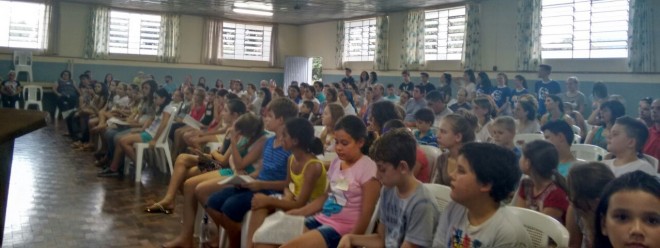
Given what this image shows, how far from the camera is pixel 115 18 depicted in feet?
47.8

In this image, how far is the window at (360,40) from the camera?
46.5 ft

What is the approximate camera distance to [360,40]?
575 inches

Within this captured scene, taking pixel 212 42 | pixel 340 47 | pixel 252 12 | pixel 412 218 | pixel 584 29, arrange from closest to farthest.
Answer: pixel 412 218 → pixel 584 29 → pixel 252 12 → pixel 340 47 → pixel 212 42

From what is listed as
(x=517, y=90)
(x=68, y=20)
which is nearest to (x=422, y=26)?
(x=517, y=90)

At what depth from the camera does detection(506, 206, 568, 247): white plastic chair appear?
203 cm

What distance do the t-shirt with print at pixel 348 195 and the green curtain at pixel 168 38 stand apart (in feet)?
43.5

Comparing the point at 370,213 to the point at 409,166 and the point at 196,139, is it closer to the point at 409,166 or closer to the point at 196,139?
the point at 409,166

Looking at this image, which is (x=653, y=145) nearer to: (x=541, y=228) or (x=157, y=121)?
(x=541, y=228)

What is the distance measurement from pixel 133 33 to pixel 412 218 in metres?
14.0

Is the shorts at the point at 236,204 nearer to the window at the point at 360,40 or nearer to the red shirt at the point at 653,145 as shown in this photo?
the red shirt at the point at 653,145

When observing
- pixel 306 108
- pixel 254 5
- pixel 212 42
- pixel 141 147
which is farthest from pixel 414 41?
pixel 141 147

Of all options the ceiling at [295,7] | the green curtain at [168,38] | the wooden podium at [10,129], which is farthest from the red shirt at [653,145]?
the green curtain at [168,38]

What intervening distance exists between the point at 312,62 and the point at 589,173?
14.8 metres

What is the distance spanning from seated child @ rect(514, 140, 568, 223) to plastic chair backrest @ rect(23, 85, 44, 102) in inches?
501
